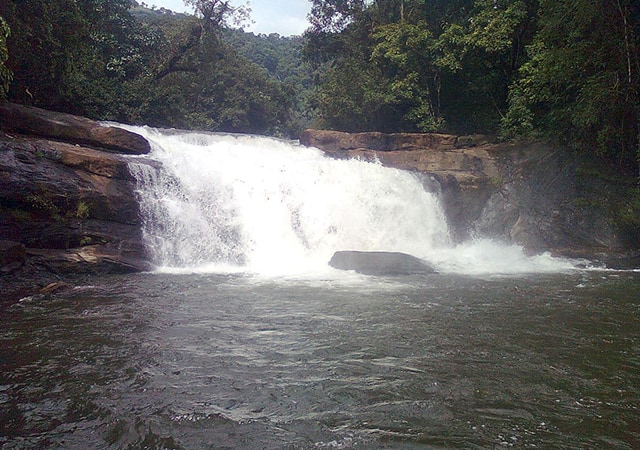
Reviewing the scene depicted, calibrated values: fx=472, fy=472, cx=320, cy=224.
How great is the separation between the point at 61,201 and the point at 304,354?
683 cm

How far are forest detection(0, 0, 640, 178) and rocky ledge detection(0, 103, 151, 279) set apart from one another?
3.83 feet

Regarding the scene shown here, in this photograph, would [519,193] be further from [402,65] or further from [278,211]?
[278,211]

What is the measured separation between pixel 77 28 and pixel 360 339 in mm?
11256

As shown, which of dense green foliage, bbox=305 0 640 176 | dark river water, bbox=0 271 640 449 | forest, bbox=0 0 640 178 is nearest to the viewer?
dark river water, bbox=0 271 640 449

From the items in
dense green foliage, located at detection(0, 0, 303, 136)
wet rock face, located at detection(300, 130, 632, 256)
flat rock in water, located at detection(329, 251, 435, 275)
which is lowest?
flat rock in water, located at detection(329, 251, 435, 275)

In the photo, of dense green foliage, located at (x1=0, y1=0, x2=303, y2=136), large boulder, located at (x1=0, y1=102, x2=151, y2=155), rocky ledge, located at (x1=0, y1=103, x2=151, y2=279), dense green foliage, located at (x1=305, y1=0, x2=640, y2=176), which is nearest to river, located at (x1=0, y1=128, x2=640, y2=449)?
rocky ledge, located at (x1=0, y1=103, x2=151, y2=279)

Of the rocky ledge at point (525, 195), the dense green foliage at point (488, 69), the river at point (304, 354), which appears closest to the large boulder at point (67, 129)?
the river at point (304, 354)

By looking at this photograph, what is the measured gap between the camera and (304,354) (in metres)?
4.92

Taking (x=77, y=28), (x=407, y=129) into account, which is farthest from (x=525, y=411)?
(x=407, y=129)

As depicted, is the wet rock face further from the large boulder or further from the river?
the large boulder

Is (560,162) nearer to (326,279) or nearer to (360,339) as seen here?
(326,279)

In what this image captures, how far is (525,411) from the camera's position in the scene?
364cm

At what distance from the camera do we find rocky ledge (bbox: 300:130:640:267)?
14.0 metres

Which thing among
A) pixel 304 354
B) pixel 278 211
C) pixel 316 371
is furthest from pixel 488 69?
pixel 316 371
